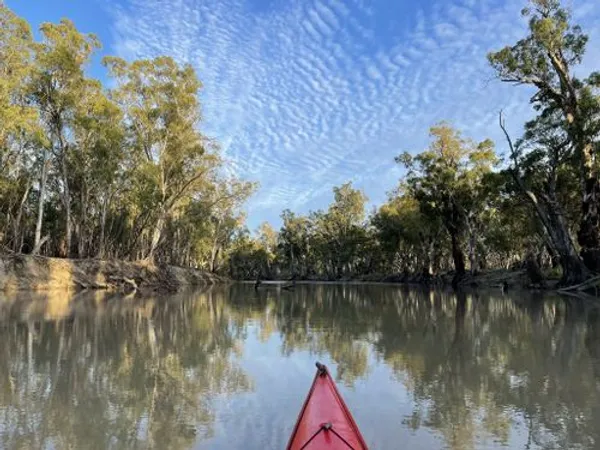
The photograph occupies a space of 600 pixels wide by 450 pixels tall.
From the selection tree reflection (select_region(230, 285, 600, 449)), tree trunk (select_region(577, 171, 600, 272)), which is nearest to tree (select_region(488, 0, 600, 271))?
tree trunk (select_region(577, 171, 600, 272))

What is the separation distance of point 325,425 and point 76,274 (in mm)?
33224

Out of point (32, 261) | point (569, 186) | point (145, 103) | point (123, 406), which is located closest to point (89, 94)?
point (145, 103)

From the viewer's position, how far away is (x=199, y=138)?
39.5m

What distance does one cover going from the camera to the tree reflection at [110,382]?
5383mm

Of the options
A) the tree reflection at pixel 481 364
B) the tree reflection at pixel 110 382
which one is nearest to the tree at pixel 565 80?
the tree reflection at pixel 481 364

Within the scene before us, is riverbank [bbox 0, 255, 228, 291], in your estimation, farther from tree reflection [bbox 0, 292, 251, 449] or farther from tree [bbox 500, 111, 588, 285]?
tree [bbox 500, 111, 588, 285]

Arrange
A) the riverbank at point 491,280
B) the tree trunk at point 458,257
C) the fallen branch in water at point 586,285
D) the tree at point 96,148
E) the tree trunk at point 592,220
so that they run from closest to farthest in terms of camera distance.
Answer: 1. the fallen branch in water at point 586,285
2. the tree trunk at point 592,220
3. the tree at point 96,148
4. the riverbank at point 491,280
5. the tree trunk at point 458,257

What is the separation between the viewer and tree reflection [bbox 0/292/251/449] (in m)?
5.38

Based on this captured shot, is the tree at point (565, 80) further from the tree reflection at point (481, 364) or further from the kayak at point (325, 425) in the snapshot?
the kayak at point (325, 425)

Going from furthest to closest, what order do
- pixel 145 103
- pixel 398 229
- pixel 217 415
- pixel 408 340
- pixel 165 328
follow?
1. pixel 398 229
2. pixel 145 103
3. pixel 165 328
4. pixel 408 340
5. pixel 217 415

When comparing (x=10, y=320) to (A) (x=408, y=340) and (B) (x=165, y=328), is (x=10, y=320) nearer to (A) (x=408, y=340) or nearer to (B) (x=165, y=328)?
(B) (x=165, y=328)

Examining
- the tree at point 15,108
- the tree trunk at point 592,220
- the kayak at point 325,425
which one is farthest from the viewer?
the tree trunk at point 592,220

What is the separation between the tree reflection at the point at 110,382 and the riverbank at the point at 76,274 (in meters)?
16.1

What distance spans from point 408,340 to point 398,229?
5315cm
